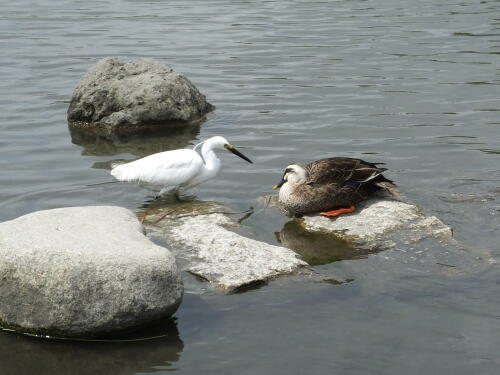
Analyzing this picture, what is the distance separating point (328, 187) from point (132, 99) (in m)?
4.78

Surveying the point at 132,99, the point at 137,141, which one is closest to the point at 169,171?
the point at 137,141

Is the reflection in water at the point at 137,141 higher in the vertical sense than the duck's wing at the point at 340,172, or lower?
lower

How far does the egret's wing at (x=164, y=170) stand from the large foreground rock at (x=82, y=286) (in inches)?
119

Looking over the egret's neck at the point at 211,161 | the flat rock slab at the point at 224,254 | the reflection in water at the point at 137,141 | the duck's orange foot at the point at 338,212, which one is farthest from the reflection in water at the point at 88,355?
the reflection in water at the point at 137,141

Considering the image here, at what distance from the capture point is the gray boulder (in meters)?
12.1

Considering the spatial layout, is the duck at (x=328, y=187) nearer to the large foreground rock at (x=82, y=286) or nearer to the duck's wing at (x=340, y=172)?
the duck's wing at (x=340, y=172)

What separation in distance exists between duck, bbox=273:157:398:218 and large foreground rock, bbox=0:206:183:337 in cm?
264

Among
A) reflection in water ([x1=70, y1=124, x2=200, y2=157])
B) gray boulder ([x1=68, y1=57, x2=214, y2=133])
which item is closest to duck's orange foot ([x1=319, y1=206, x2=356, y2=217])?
reflection in water ([x1=70, y1=124, x2=200, y2=157])

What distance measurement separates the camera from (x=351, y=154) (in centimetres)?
1054

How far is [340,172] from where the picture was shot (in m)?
8.48

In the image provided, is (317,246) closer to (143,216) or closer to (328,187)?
(328,187)

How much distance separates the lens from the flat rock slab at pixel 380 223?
758 cm

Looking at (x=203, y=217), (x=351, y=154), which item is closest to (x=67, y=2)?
(x=351, y=154)

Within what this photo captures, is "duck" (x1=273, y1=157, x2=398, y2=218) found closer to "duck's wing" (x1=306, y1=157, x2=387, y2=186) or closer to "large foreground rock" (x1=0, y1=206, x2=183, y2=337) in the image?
"duck's wing" (x1=306, y1=157, x2=387, y2=186)
